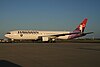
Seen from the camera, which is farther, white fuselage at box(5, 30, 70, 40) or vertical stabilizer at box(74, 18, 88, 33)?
vertical stabilizer at box(74, 18, 88, 33)

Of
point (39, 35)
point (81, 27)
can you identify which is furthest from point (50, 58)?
point (81, 27)

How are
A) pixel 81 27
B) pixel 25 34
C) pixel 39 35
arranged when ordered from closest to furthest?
1. pixel 25 34
2. pixel 39 35
3. pixel 81 27

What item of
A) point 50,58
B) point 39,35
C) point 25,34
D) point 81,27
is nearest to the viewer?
point 50,58

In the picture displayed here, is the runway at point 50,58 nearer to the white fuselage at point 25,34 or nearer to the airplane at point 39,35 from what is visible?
the white fuselage at point 25,34

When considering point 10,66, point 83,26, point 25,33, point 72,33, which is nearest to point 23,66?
point 10,66

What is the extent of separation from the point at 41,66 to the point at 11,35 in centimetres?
4537

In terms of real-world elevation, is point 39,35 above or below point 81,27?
below

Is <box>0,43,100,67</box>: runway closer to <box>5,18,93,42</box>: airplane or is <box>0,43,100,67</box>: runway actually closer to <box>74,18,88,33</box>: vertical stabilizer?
<box>5,18,93,42</box>: airplane


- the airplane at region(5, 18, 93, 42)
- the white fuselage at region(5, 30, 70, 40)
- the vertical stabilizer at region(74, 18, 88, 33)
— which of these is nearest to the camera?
the white fuselage at region(5, 30, 70, 40)

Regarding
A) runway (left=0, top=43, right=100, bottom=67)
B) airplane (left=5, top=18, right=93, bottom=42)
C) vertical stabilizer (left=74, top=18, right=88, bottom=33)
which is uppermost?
vertical stabilizer (left=74, top=18, right=88, bottom=33)

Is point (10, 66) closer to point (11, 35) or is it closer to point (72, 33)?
point (11, 35)

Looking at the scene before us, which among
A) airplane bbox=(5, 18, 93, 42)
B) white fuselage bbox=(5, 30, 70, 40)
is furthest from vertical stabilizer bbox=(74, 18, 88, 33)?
white fuselage bbox=(5, 30, 70, 40)

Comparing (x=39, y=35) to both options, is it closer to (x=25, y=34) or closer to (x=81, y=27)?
(x=25, y=34)

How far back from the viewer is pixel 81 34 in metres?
59.6
